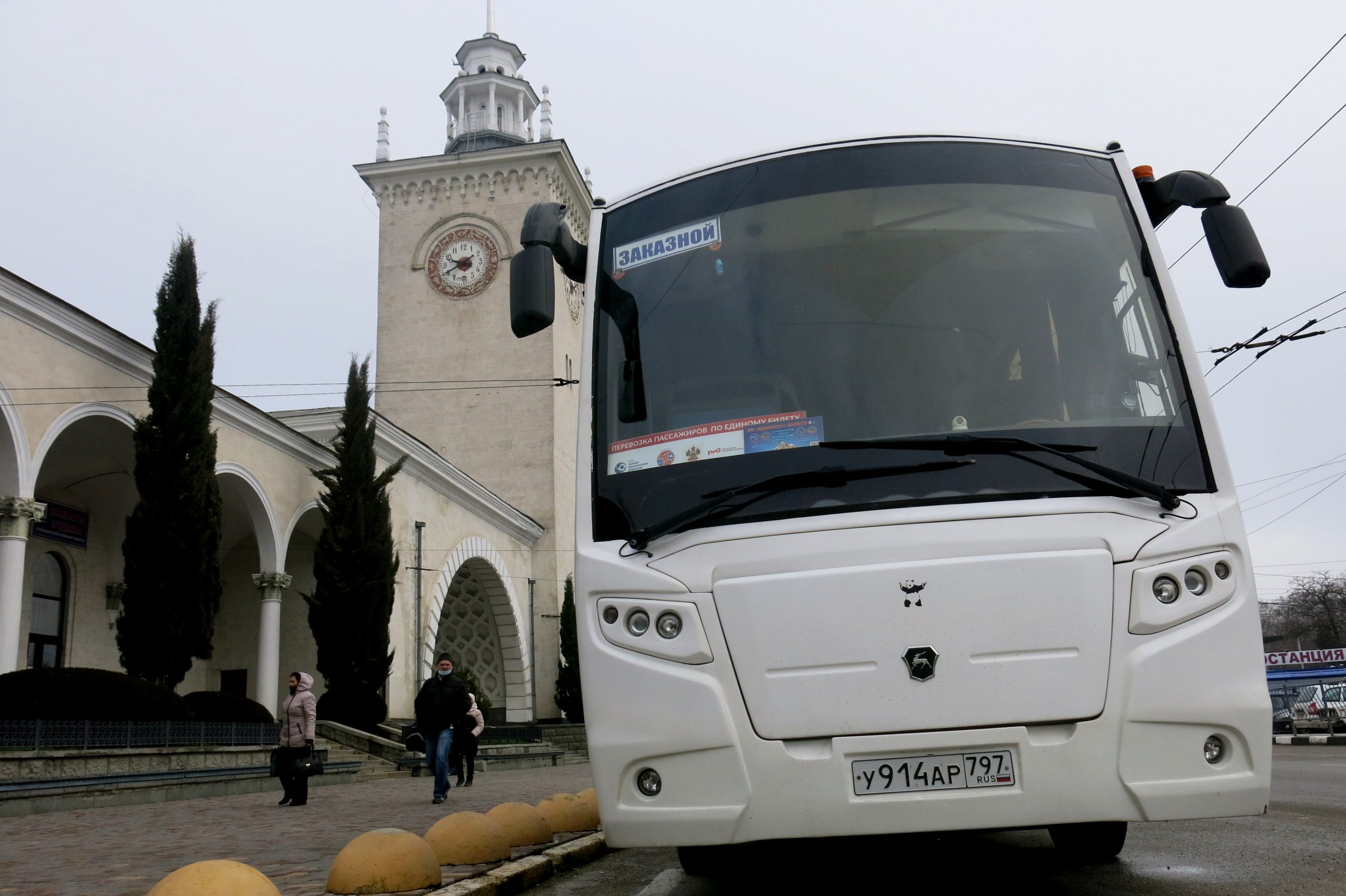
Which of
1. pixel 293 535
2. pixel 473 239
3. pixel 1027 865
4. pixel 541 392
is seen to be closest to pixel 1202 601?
pixel 1027 865

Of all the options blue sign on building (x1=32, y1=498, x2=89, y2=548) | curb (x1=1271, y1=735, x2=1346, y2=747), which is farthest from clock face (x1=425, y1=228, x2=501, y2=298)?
curb (x1=1271, y1=735, x2=1346, y2=747)

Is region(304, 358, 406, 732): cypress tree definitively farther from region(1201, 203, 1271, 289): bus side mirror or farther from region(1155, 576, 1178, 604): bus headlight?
region(1155, 576, 1178, 604): bus headlight

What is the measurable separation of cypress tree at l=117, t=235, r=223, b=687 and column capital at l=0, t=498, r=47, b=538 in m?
1.63

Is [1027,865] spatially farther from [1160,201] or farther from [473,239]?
[473,239]

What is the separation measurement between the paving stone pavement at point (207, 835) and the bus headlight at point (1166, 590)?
3.52 metres

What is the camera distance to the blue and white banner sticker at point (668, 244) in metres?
4.57

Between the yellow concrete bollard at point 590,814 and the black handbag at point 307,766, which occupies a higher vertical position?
the black handbag at point 307,766

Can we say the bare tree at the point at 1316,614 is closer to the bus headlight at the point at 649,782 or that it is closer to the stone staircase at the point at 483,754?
the stone staircase at the point at 483,754

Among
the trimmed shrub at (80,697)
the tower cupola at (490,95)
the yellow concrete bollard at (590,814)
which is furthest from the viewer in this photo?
the tower cupola at (490,95)

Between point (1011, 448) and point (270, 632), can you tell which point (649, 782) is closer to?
point (1011, 448)

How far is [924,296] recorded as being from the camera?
4.29 meters

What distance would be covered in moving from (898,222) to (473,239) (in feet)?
131

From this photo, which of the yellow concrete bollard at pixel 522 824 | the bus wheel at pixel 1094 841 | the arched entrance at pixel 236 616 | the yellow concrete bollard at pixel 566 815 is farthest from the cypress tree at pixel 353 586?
the bus wheel at pixel 1094 841

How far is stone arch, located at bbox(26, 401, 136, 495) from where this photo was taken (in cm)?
1745
